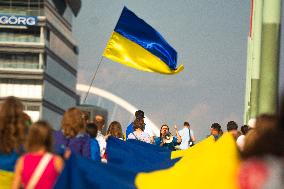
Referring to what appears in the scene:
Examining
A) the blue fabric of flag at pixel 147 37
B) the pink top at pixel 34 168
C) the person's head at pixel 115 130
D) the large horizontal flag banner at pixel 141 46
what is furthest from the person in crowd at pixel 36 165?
the blue fabric of flag at pixel 147 37

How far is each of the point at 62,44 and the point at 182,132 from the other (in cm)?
9750

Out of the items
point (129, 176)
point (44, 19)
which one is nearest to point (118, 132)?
point (129, 176)

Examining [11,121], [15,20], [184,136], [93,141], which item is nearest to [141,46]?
[184,136]

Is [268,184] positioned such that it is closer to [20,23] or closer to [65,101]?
[20,23]

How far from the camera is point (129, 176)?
789 centimetres

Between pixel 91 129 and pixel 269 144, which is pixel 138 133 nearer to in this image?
pixel 91 129

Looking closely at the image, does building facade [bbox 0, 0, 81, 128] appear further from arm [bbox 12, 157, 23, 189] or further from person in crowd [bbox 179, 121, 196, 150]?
arm [bbox 12, 157, 23, 189]

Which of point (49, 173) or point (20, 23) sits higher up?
point (20, 23)

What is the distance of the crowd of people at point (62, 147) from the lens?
3256 millimetres

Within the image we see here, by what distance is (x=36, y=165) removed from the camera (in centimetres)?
732

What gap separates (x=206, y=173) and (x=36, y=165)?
2520 millimetres

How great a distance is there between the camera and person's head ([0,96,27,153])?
8234 mm

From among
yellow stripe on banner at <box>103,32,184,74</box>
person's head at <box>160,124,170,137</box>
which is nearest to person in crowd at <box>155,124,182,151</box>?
person's head at <box>160,124,170,137</box>

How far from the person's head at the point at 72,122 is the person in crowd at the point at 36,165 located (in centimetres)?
198
